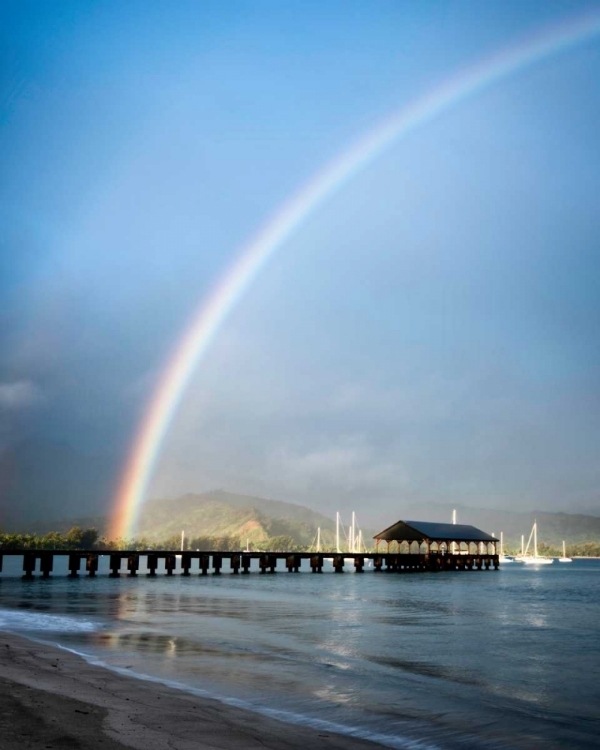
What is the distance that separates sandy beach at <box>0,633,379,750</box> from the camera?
32.1 ft

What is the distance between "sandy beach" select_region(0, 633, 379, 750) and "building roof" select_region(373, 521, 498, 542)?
85241mm

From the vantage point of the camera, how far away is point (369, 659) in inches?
893

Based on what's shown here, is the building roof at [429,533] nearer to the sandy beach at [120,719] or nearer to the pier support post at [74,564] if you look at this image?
the pier support post at [74,564]

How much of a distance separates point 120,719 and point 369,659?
42.4ft

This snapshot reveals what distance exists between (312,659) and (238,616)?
1484 centimetres

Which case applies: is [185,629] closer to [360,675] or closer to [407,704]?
[360,675]

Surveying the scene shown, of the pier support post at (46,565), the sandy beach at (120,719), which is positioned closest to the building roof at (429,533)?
the pier support post at (46,565)

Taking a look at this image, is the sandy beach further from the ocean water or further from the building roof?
the building roof

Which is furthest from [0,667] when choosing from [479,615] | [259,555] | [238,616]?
[259,555]

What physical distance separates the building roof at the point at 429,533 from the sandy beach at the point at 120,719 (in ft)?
280

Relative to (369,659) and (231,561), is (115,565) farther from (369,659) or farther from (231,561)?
(369,659)

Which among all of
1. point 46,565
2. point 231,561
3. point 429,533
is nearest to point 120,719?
point 46,565

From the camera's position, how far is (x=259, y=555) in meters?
96.7

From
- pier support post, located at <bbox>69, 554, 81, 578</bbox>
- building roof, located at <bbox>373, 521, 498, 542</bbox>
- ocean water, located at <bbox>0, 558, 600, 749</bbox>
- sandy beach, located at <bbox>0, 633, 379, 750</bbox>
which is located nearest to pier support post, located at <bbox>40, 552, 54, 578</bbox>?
pier support post, located at <bbox>69, 554, 81, 578</bbox>
